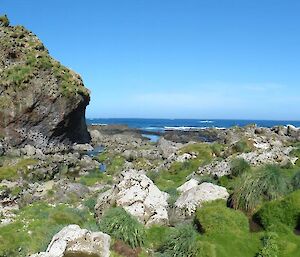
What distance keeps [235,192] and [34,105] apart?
61432mm

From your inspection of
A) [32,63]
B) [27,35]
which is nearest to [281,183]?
[32,63]

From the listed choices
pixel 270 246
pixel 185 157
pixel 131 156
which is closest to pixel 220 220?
pixel 270 246

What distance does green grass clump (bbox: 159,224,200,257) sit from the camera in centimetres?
1338

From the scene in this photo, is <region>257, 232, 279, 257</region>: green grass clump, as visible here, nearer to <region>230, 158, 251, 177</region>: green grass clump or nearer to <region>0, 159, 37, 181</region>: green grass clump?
<region>230, 158, 251, 177</region>: green grass clump

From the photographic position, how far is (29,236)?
17.0 m

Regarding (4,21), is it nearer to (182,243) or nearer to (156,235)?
(156,235)

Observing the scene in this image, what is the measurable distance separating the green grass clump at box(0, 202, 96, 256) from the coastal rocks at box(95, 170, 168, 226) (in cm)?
113

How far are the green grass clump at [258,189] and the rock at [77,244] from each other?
5351mm

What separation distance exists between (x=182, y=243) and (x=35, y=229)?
23.9 feet

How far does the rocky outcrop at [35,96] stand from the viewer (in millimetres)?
70375

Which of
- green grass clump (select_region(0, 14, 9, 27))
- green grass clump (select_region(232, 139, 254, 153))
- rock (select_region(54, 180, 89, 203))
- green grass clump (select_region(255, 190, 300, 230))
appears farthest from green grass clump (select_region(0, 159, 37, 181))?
green grass clump (select_region(0, 14, 9, 27))

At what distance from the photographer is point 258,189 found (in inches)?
617

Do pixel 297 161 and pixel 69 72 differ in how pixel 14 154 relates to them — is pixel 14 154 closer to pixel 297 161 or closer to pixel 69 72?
pixel 69 72

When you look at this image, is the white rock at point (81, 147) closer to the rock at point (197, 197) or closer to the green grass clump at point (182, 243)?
the rock at point (197, 197)
